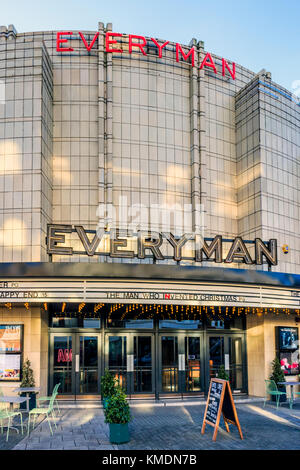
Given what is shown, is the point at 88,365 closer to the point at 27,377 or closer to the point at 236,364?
the point at 27,377

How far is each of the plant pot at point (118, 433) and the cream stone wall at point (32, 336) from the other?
6.24 m

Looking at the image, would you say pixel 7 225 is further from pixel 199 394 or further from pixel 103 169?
pixel 199 394

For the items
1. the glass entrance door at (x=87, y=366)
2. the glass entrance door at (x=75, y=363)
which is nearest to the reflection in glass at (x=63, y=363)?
the glass entrance door at (x=75, y=363)

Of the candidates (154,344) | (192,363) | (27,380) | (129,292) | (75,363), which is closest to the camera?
(129,292)

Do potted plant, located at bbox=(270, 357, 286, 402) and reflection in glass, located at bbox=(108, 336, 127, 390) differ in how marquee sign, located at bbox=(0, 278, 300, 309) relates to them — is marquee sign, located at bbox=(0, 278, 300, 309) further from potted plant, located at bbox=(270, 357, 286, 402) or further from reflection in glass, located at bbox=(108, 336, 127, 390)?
reflection in glass, located at bbox=(108, 336, 127, 390)

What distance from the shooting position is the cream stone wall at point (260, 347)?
20.2 meters

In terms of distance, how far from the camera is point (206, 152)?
23.0 meters

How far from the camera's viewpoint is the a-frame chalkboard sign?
13.0m

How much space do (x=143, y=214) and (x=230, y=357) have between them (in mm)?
7131

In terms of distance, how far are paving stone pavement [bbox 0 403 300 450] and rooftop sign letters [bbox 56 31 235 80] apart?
49.7ft

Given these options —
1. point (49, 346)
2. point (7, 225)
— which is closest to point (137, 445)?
point (49, 346)

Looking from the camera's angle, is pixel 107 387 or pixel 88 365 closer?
pixel 107 387

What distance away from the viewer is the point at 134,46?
73.9 ft

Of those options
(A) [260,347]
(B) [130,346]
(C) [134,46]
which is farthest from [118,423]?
(C) [134,46]
